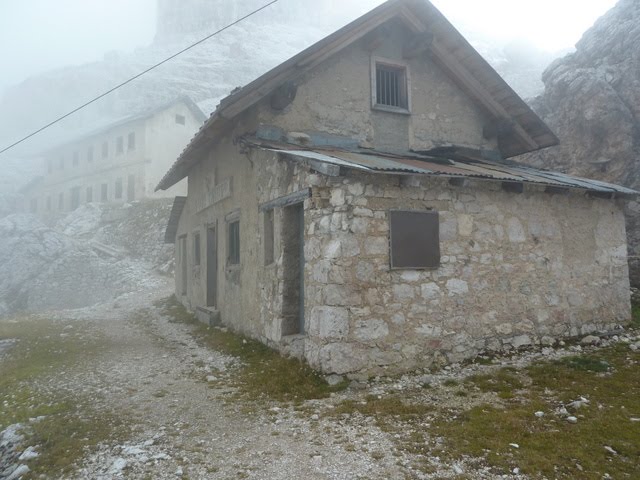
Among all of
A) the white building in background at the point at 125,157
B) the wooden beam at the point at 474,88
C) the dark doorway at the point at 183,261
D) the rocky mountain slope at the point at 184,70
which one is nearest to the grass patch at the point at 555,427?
the wooden beam at the point at 474,88

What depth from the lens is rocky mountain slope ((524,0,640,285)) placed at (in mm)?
15094

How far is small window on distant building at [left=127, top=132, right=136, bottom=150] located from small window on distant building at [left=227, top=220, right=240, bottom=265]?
28.0 meters

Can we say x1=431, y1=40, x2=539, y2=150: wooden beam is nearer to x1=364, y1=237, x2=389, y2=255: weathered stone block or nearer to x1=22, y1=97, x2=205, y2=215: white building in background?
x1=364, y1=237, x2=389, y2=255: weathered stone block

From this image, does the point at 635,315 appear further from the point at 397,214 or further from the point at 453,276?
the point at 397,214

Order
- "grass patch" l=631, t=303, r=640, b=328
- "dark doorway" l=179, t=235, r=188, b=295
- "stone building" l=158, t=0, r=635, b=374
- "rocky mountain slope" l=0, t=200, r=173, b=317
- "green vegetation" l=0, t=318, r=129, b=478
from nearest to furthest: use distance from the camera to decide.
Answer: "green vegetation" l=0, t=318, r=129, b=478 < "stone building" l=158, t=0, r=635, b=374 < "grass patch" l=631, t=303, r=640, b=328 < "dark doorway" l=179, t=235, r=188, b=295 < "rocky mountain slope" l=0, t=200, r=173, b=317

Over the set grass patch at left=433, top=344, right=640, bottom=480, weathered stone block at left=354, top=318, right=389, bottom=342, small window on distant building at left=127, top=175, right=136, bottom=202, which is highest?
small window on distant building at left=127, top=175, right=136, bottom=202

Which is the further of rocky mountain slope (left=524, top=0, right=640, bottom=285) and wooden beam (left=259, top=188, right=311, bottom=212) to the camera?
rocky mountain slope (left=524, top=0, right=640, bottom=285)

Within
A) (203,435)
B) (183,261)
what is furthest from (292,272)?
(183,261)

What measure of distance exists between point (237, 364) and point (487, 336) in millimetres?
4166

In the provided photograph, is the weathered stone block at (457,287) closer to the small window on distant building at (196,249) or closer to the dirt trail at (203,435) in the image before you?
the dirt trail at (203,435)

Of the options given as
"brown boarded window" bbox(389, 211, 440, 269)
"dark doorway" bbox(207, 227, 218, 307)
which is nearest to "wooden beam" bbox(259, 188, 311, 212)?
"brown boarded window" bbox(389, 211, 440, 269)

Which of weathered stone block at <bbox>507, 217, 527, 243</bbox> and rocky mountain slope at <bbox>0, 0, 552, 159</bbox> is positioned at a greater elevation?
rocky mountain slope at <bbox>0, 0, 552, 159</bbox>

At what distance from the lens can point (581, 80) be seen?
54.2 ft

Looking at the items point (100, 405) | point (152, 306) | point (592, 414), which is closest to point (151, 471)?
point (100, 405)
